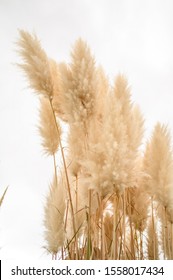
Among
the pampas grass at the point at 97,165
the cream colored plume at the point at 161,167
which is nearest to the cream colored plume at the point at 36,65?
the pampas grass at the point at 97,165

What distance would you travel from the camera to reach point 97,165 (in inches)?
53.6

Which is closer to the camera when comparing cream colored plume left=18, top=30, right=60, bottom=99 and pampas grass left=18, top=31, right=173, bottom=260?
pampas grass left=18, top=31, right=173, bottom=260

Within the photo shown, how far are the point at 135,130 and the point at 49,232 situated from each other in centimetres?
52

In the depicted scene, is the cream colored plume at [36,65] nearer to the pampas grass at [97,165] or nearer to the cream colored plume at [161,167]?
the pampas grass at [97,165]

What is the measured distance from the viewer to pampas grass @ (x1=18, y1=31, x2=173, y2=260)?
A: 4.51ft

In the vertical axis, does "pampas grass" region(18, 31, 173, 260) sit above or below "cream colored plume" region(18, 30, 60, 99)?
below

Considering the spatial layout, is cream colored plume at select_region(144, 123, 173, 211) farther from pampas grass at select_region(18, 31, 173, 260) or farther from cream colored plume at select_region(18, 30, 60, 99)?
cream colored plume at select_region(18, 30, 60, 99)

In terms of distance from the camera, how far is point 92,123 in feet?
5.07

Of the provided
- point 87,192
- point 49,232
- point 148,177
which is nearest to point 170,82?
point 148,177

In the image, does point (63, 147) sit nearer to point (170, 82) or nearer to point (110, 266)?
point (110, 266)

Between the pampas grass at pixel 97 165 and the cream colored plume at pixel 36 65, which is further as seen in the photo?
the cream colored plume at pixel 36 65

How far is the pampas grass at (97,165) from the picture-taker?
1375 millimetres

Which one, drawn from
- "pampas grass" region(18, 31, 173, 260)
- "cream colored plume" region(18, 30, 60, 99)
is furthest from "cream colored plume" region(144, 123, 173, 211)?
"cream colored plume" region(18, 30, 60, 99)

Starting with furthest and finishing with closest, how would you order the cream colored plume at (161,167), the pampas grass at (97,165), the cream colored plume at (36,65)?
the cream colored plume at (36,65) < the cream colored plume at (161,167) < the pampas grass at (97,165)
